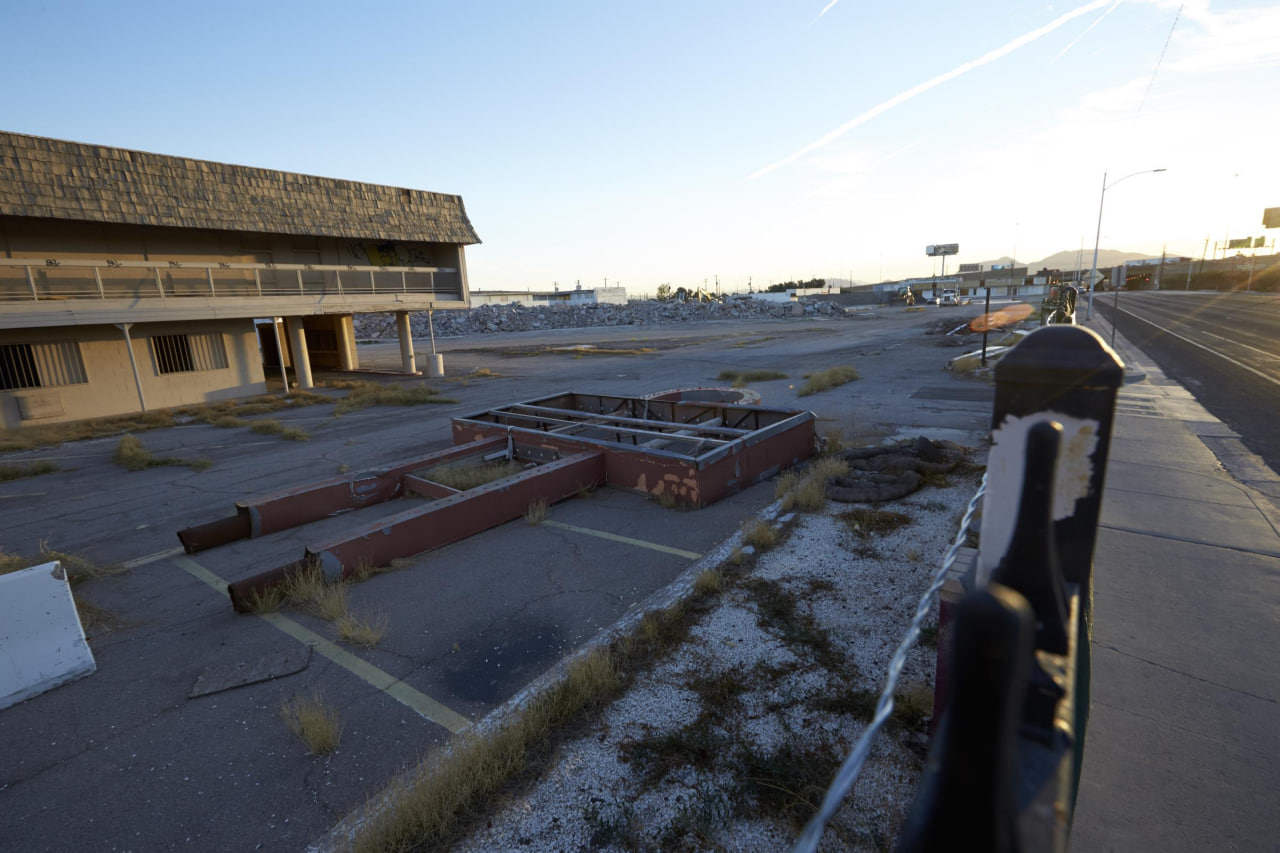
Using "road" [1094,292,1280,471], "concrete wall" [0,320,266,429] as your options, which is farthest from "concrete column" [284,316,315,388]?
"road" [1094,292,1280,471]

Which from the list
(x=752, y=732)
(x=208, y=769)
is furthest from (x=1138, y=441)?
(x=208, y=769)

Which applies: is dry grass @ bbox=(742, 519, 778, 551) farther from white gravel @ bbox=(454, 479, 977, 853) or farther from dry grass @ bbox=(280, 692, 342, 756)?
dry grass @ bbox=(280, 692, 342, 756)

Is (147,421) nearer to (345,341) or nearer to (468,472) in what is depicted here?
(345,341)

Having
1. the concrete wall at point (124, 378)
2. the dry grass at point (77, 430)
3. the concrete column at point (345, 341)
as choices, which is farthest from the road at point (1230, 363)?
the concrete column at point (345, 341)

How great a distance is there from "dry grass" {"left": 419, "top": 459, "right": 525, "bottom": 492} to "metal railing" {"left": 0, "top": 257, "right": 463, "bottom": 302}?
16216mm

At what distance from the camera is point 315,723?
4148 mm

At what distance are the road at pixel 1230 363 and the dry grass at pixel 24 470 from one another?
23016mm

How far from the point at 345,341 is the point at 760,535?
102ft

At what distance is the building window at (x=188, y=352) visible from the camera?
71.3 feet

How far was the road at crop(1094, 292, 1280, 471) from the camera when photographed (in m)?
11.4

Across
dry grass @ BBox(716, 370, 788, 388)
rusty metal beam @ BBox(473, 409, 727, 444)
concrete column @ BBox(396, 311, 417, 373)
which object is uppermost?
concrete column @ BBox(396, 311, 417, 373)

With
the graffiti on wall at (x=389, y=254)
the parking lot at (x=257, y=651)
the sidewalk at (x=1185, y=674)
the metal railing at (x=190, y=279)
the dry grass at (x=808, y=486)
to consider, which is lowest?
the parking lot at (x=257, y=651)

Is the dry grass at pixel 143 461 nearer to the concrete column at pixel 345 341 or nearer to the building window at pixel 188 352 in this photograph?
the building window at pixel 188 352

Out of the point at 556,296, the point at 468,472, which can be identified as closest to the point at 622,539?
the point at 468,472
